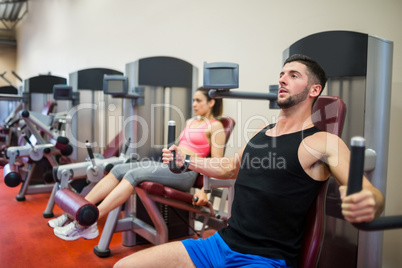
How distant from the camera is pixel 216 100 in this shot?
2.51m

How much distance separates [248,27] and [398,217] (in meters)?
2.11

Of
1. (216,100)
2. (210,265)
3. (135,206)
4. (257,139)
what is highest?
(216,100)

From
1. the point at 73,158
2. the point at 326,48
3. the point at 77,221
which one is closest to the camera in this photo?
the point at 326,48

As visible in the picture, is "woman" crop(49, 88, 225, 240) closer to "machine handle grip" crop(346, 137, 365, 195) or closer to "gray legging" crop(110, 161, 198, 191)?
"gray legging" crop(110, 161, 198, 191)

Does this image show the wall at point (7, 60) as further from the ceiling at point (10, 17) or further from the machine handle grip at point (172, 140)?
the machine handle grip at point (172, 140)

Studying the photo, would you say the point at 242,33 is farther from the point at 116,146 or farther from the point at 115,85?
the point at 116,146

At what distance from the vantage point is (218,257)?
3.87 feet

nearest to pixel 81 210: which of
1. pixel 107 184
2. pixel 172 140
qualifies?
pixel 107 184

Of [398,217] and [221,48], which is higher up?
[221,48]

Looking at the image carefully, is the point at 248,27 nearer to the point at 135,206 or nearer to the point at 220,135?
the point at 220,135

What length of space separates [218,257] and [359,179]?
66cm

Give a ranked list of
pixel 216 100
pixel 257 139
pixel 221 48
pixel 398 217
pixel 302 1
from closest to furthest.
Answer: pixel 398 217 < pixel 257 139 < pixel 302 1 < pixel 216 100 < pixel 221 48

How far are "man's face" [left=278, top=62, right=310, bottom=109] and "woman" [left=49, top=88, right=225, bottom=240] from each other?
1.00m

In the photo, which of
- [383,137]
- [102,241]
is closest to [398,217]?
[383,137]
